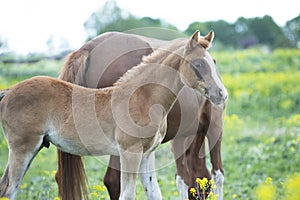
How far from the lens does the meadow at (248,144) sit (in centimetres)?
571

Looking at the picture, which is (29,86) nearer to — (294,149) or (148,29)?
(148,29)

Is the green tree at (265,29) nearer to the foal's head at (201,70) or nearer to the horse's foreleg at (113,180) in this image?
the horse's foreleg at (113,180)

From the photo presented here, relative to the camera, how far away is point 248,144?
30.1 ft

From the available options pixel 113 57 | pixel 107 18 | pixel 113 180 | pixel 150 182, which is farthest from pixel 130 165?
pixel 107 18

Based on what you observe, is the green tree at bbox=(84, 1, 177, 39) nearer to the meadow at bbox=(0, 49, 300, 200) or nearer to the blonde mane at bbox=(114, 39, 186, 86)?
the meadow at bbox=(0, 49, 300, 200)

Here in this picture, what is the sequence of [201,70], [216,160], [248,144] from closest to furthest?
[201,70], [216,160], [248,144]

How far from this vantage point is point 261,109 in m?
12.3

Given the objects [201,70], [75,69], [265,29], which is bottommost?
[265,29]

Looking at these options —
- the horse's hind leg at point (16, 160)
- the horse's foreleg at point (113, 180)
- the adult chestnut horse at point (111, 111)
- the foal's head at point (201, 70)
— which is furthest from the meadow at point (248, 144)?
the foal's head at point (201, 70)

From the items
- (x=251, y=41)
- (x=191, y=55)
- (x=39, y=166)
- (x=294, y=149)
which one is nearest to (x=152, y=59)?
(x=191, y=55)

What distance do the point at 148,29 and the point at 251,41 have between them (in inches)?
1162

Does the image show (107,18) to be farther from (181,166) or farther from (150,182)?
(150,182)

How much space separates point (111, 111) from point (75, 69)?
2.97 ft

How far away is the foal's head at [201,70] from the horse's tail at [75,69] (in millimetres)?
1181
